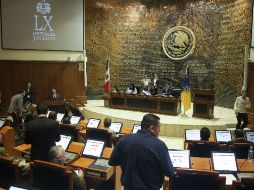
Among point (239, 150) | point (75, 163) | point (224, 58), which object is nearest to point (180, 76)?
point (224, 58)

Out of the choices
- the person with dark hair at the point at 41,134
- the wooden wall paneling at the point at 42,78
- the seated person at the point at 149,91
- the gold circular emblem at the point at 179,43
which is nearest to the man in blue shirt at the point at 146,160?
the person with dark hair at the point at 41,134

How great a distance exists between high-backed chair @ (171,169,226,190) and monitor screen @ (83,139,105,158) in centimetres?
170

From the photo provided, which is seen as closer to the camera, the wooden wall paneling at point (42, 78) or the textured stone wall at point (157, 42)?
the wooden wall paneling at point (42, 78)

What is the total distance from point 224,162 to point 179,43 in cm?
1078

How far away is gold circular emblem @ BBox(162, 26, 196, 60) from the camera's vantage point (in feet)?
47.8

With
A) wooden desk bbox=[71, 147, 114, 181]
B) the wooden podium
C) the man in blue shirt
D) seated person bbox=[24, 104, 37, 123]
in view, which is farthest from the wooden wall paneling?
the man in blue shirt

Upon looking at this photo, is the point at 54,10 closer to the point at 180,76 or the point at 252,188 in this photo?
the point at 180,76

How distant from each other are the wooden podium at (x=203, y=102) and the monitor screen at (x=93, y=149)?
20.9 ft

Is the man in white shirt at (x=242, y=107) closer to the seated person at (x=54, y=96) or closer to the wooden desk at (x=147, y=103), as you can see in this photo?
the wooden desk at (x=147, y=103)

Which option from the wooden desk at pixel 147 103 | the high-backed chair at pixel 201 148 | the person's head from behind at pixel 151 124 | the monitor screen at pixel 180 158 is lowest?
the wooden desk at pixel 147 103

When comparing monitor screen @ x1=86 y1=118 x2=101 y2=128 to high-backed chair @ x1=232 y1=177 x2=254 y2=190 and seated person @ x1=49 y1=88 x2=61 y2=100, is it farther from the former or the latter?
seated person @ x1=49 y1=88 x2=61 y2=100

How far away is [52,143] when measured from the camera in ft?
15.1

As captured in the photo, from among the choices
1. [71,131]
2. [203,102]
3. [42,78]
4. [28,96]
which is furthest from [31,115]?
[42,78]

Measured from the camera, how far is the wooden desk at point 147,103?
11.6 m
